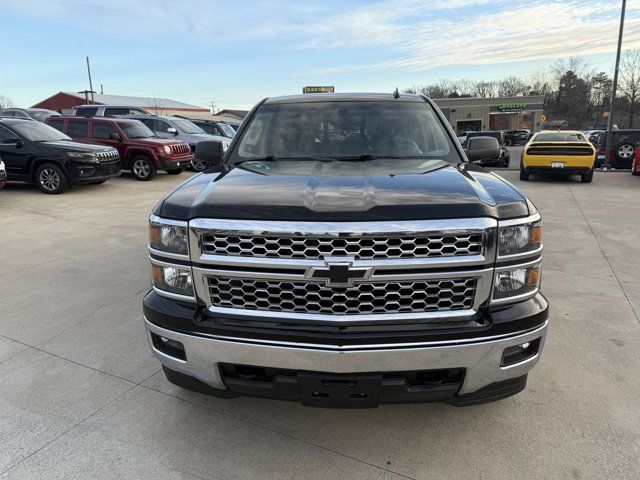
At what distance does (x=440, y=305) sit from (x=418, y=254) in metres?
0.28

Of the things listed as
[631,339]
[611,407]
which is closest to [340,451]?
[611,407]

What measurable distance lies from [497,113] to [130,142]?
6737 cm

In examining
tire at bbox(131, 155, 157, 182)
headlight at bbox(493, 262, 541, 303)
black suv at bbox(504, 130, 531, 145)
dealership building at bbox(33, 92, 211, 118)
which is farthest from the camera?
dealership building at bbox(33, 92, 211, 118)

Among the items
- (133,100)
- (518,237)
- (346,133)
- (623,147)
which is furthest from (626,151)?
(133,100)

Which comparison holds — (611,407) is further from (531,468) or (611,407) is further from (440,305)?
(440,305)

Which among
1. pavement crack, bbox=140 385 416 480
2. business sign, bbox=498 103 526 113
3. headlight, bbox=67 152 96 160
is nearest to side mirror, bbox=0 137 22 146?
headlight, bbox=67 152 96 160

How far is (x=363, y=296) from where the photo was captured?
214 cm

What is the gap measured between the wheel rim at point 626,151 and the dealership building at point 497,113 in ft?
178

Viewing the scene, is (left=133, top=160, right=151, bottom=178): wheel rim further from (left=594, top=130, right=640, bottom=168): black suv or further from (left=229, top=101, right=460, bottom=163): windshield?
(left=594, top=130, right=640, bottom=168): black suv

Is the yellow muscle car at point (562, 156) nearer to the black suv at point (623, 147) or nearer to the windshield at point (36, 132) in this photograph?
the black suv at point (623, 147)

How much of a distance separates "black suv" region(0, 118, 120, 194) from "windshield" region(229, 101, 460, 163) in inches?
337

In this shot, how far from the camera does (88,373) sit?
3.28 m

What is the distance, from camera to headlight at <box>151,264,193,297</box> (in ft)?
7.52

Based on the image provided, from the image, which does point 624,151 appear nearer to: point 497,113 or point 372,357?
point 372,357
